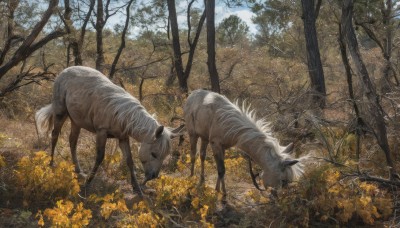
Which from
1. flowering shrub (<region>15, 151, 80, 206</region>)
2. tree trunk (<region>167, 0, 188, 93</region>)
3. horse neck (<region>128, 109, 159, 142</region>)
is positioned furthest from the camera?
tree trunk (<region>167, 0, 188, 93</region>)

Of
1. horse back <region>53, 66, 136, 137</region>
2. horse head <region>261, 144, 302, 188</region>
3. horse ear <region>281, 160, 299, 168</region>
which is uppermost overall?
horse back <region>53, 66, 136, 137</region>

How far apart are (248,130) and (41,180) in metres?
2.87

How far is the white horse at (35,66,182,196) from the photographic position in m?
5.52

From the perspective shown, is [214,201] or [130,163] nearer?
[214,201]

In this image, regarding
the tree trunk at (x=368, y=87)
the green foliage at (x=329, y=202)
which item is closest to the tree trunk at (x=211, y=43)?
the tree trunk at (x=368, y=87)

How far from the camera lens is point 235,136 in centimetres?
579

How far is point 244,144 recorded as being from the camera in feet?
18.4

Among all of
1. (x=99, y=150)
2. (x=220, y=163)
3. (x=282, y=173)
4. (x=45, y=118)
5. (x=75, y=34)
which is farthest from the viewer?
(x=75, y=34)

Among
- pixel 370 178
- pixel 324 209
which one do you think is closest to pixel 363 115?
pixel 370 178

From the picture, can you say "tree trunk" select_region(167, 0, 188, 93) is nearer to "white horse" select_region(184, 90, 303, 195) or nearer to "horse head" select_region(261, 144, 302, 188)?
"white horse" select_region(184, 90, 303, 195)

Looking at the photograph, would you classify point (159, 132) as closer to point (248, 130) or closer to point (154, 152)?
point (154, 152)

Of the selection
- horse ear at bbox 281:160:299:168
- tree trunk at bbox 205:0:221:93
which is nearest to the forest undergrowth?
horse ear at bbox 281:160:299:168

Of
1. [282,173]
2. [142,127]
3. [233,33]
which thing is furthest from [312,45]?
[233,33]

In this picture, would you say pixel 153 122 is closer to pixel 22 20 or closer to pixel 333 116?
pixel 333 116
